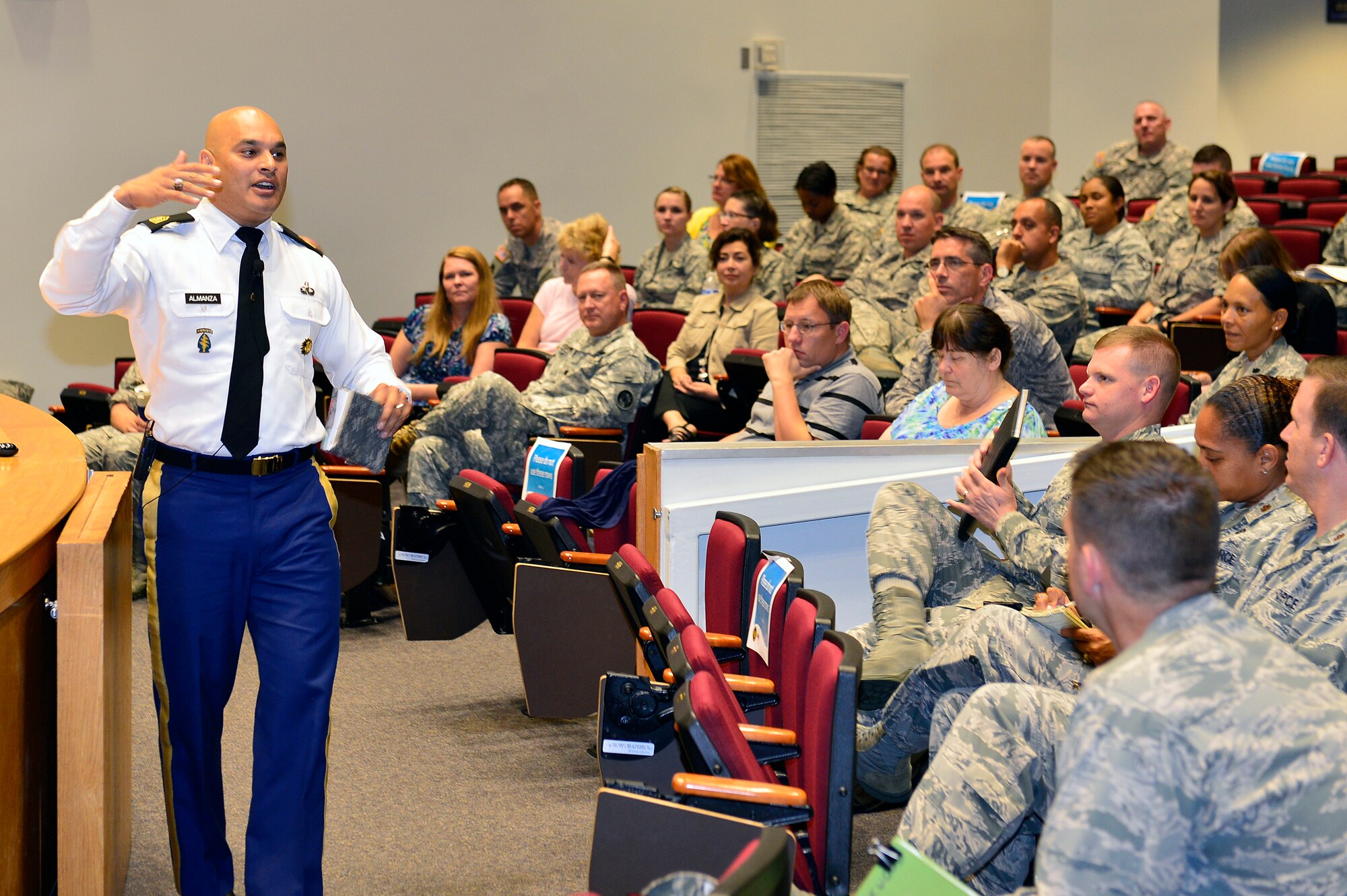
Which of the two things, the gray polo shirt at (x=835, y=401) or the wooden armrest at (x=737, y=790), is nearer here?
the wooden armrest at (x=737, y=790)

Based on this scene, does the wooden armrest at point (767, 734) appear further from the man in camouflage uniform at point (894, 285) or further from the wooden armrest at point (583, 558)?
the man in camouflage uniform at point (894, 285)

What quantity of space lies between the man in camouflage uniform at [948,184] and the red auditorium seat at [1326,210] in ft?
8.26

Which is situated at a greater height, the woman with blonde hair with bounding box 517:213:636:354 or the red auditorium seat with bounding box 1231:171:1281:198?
the red auditorium seat with bounding box 1231:171:1281:198

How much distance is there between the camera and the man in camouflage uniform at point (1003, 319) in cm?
398

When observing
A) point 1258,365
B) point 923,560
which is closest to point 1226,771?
point 923,560

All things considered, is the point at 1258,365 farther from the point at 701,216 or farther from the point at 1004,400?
the point at 701,216

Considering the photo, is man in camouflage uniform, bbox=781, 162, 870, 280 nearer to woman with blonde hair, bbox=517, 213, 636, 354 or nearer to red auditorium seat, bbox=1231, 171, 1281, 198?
woman with blonde hair, bbox=517, 213, 636, 354

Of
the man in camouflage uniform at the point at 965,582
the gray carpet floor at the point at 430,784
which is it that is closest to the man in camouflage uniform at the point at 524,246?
the gray carpet floor at the point at 430,784

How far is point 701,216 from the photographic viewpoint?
7566 mm

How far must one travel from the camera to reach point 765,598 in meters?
2.36

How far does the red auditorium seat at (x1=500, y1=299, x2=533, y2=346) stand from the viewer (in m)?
6.56

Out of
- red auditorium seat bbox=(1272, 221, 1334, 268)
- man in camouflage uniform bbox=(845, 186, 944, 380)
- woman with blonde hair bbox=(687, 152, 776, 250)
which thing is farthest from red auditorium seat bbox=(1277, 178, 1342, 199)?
man in camouflage uniform bbox=(845, 186, 944, 380)

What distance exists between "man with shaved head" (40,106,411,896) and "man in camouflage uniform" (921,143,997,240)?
541 centimetres

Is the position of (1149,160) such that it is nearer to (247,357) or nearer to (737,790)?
(247,357)
